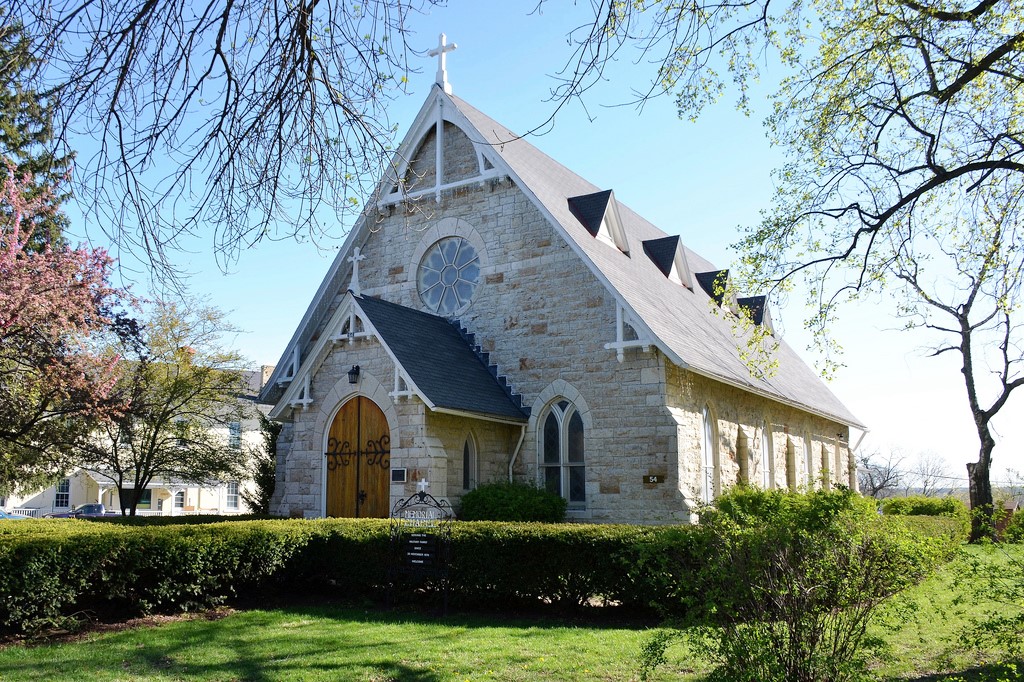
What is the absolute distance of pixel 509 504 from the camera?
15.5 m

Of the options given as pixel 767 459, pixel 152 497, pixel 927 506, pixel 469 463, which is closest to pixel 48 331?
pixel 469 463

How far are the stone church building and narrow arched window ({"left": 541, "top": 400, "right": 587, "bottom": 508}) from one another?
0.13 feet

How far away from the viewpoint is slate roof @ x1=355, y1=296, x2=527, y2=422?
15.9 meters

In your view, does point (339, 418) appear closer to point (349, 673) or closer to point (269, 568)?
point (269, 568)

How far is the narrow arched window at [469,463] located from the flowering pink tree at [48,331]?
7.19 meters

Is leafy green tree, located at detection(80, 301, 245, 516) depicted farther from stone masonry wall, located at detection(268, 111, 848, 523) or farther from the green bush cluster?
the green bush cluster

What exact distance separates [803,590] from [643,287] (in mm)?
13669

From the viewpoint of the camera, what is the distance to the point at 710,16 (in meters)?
7.30

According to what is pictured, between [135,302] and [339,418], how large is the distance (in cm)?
549

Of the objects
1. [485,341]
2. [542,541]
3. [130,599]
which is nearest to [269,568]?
[130,599]

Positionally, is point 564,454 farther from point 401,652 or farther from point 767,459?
point 401,652

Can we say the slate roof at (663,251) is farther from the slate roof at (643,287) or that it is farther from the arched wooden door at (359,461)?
the arched wooden door at (359,461)

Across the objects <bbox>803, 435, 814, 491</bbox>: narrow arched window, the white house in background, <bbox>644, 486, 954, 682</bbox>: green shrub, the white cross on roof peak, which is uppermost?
the white cross on roof peak

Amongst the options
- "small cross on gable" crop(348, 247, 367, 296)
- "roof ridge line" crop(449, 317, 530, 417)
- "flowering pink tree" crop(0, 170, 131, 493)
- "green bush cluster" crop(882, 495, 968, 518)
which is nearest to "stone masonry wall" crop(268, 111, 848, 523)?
"roof ridge line" crop(449, 317, 530, 417)
